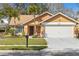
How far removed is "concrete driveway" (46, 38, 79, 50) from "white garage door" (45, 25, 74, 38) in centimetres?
18

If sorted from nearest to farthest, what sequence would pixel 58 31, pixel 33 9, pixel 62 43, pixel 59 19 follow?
1. pixel 33 9
2. pixel 62 43
3. pixel 58 31
4. pixel 59 19

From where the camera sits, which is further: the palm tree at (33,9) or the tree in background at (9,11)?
the palm tree at (33,9)

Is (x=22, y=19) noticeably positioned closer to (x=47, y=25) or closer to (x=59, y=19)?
(x=47, y=25)

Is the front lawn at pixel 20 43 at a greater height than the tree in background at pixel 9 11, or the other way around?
the tree in background at pixel 9 11

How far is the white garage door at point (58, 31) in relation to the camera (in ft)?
36.7

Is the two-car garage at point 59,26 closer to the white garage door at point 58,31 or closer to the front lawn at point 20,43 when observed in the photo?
the white garage door at point 58,31

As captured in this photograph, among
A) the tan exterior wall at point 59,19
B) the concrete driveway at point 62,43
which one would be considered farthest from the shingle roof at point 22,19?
the concrete driveway at point 62,43

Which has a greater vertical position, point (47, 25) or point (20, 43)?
point (47, 25)

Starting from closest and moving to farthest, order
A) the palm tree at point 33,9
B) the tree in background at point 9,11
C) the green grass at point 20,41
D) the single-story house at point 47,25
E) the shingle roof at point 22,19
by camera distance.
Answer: the tree in background at point 9,11 → the palm tree at point 33,9 → the shingle roof at point 22,19 → the green grass at point 20,41 → the single-story house at point 47,25

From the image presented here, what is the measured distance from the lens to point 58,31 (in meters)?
11.4

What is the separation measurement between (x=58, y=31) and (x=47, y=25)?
618mm

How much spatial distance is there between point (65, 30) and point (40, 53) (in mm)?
1994

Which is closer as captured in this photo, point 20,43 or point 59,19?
point 20,43

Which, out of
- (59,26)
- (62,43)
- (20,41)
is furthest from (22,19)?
(62,43)
